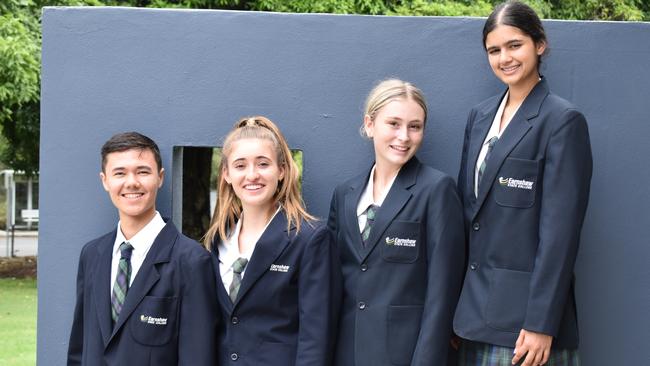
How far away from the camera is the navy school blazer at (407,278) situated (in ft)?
11.0

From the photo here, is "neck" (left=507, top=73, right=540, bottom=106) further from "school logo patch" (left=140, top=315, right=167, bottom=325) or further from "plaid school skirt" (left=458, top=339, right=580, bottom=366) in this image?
"school logo patch" (left=140, top=315, right=167, bottom=325)

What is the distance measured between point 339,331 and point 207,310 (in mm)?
541

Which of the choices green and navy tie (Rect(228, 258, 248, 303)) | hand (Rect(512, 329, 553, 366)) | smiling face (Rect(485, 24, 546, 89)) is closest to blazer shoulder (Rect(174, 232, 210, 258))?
green and navy tie (Rect(228, 258, 248, 303))

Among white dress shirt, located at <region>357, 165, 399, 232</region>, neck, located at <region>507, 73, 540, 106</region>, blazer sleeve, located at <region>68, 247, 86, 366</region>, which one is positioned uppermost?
neck, located at <region>507, 73, 540, 106</region>

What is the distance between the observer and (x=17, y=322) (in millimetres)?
11000

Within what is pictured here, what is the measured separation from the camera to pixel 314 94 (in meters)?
4.12

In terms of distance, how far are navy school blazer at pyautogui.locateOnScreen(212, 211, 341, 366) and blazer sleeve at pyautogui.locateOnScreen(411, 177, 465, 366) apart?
0.38 m

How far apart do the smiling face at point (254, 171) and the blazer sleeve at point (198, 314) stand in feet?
1.01

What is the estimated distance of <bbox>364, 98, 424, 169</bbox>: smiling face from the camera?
353 cm

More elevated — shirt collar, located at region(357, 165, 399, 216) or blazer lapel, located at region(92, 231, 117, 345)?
shirt collar, located at region(357, 165, 399, 216)

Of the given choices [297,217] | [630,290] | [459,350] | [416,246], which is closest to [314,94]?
[297,217]

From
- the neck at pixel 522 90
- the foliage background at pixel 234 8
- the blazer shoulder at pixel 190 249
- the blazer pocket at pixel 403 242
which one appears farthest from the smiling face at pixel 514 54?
the foliage background at pixel 234 8

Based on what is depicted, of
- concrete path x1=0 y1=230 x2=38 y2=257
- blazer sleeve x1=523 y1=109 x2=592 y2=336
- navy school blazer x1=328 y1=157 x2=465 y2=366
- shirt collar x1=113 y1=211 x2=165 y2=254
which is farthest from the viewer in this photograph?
concrete path x1=0 y1=230 x2=38 y2=257

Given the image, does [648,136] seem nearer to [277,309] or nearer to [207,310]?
[277,309]
